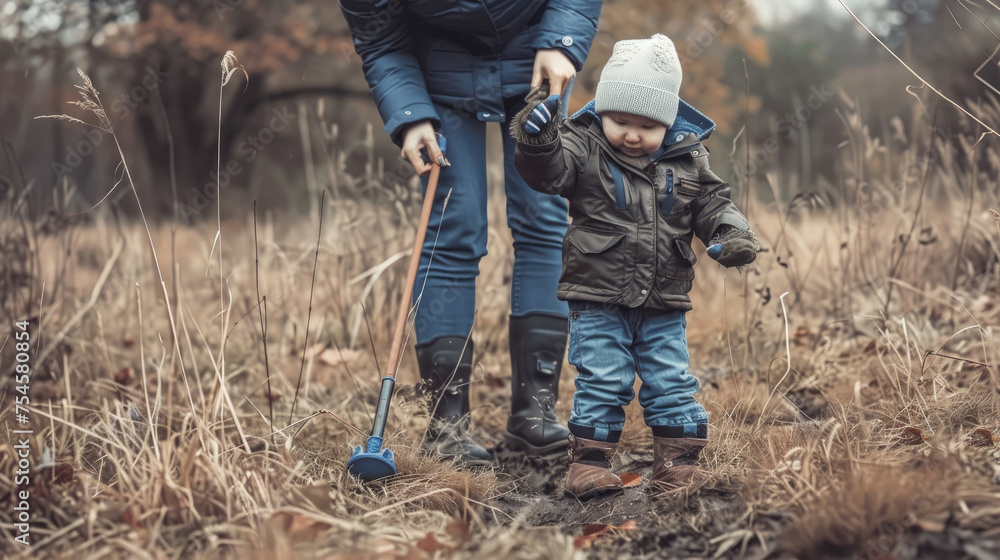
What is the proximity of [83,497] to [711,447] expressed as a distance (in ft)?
4.92

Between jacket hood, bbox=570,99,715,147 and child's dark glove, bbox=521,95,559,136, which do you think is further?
jacket hood, bbox=570,99,715,147

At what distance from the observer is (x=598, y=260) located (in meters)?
2.14

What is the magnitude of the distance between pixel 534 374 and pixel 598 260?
2.09 feet

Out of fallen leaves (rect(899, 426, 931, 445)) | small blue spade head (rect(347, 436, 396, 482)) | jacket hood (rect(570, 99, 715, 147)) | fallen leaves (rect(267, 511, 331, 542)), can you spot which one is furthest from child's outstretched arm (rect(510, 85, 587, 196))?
fallen leaves (rect(899, 426, 931, 445))

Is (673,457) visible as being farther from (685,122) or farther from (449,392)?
(685,122)

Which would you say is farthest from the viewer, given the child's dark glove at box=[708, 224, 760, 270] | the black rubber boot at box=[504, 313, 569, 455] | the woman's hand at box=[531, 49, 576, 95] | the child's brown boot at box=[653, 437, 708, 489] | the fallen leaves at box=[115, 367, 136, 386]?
the fallen leaves at box=[115, 367, 136, 386]

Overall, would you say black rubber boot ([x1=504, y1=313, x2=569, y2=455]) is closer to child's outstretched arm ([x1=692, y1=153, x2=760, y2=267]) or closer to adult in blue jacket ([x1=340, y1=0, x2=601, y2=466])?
adult in blue jacket ([x1=340, y1=0, x2=601, y2=466])

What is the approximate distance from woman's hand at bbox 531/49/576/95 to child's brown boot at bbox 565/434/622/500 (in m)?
0.96

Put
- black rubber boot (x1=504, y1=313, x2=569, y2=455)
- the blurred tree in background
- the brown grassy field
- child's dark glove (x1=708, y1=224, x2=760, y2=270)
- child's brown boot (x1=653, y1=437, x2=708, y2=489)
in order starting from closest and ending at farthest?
the brown grassy field, child's dark glove (x1=708, y1=224, x2=760, y2=270), child's brown boot (x1=653, y1=437, x2=708, y2=489), black rubber boot (x1=504, y1=313, x2=569, y2=455), the blurred tree in background

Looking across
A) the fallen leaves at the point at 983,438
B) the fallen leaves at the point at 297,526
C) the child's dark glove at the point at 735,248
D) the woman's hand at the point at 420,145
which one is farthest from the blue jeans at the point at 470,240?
the fallen leaves at the point at 983,438

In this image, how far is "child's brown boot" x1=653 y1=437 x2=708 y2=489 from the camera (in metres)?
2.10

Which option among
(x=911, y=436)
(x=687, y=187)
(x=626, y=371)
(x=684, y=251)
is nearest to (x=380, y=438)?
(x=626, y=371)

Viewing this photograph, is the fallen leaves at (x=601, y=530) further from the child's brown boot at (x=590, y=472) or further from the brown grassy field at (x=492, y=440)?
the child's brown boot at (x=590, y=472)

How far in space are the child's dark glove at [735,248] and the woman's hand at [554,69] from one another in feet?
2.10
